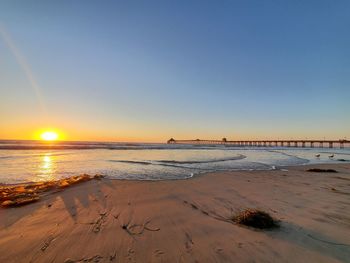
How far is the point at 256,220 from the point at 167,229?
1.89 m

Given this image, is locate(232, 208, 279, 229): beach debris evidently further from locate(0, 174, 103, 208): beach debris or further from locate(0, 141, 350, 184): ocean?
locate(0, 141, 350, 184): ocean

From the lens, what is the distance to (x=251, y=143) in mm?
156875

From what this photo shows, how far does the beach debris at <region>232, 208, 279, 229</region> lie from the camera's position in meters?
4.84

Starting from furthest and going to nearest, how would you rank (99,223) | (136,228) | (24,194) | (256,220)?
1. (24,194)
2. (256,220)
3. (99,223)
4. (136,228)

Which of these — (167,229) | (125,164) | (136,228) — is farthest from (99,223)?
(125,164)

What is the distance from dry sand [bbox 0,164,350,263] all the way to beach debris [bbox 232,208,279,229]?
20 cm

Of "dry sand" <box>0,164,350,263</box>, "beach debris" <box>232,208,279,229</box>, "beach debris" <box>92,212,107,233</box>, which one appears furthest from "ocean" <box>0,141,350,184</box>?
"beach debris" <box>232,208,279,229</box>

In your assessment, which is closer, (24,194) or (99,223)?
(99,223)

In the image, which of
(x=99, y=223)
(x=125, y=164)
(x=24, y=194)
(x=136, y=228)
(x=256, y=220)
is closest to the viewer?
(x=136, y=228)

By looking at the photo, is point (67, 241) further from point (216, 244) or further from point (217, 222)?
point (217, 222)

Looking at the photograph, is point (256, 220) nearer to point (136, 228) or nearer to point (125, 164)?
point (136, 228)

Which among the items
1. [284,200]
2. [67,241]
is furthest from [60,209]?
[284,200]

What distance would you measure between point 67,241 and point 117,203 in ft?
7.70

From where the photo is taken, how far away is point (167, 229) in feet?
15.1
